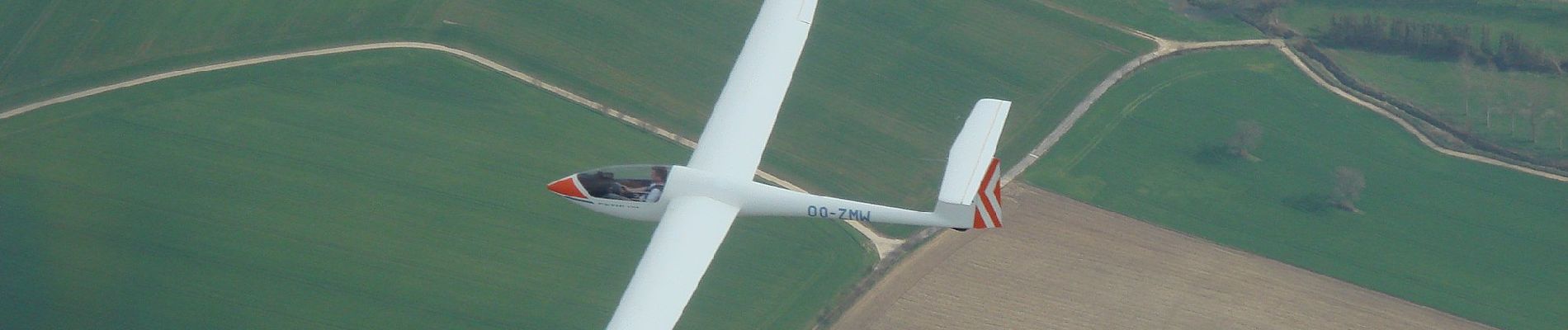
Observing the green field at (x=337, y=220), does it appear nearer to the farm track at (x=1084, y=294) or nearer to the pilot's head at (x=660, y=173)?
the farm track at (x=1084, y=294)

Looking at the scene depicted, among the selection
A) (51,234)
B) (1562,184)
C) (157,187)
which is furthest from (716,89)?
(1562,184)

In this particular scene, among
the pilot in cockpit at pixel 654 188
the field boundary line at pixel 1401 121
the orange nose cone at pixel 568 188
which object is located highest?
the field boundary line at pixel 1401 121

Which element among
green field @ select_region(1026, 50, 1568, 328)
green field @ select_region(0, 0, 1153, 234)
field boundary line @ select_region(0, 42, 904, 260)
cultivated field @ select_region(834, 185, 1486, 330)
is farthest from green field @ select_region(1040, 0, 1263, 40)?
field boundary line @ select_region(0, 42, 904, 260)

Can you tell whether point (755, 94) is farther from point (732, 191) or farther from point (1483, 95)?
point (1483, 95)

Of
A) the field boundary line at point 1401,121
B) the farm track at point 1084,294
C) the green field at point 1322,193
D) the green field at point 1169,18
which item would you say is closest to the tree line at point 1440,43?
the field boundary line at point 1401,121

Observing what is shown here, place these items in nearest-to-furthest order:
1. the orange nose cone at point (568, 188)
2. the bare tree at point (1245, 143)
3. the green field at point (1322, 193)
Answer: the orange nose cone at point (568, 188) → the green field at point (1322, 193) → the bare tree at point (1245, 143)

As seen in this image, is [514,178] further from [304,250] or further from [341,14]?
[341,14]
